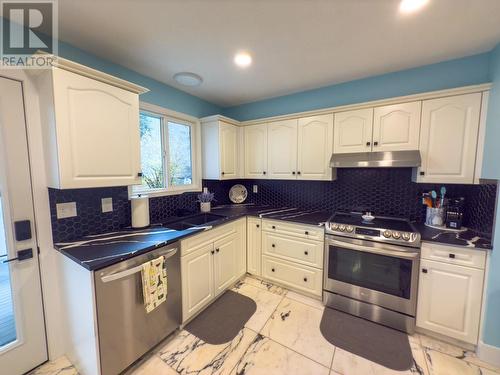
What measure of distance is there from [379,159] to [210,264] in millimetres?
2076

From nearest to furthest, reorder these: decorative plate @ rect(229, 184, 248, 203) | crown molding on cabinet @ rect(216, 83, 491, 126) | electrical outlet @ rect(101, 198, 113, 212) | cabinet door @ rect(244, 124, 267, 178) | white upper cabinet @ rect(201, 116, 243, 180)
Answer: crown molding on cabinet @ rect(216, 83, 491, 126) → electrical outlet @ rect(101, 198, 113, 212) → white upper cabinet @ rect(201, 116, 243, 180) → cabinet door @ rect(244, 124, 267, 178) → decorative plate @ rect(229, 184, 248, 203)

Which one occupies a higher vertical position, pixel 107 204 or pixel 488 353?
pixel 107 204

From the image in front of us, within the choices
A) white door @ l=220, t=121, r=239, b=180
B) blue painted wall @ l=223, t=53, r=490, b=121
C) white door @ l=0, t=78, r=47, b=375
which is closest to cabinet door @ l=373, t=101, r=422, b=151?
blue painted wall @ l=223, t=53, r=490, b=121

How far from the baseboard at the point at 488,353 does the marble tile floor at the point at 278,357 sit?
0.04 metres

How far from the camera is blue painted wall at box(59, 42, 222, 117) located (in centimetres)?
171

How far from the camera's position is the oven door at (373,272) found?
1.82 meters

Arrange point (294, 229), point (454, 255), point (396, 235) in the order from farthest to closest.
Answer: point (294, 229) < point (396, 235) < point (454, 255)

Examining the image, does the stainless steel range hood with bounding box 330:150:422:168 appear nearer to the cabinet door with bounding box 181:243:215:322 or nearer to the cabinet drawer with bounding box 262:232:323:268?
the cabinet drawer with bounding box 262:232:323:268

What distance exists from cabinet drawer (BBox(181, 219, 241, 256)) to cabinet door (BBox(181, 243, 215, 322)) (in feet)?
0.18

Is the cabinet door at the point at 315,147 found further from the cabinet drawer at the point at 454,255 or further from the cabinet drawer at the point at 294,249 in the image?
the cabinet drawer at the point at 454,255

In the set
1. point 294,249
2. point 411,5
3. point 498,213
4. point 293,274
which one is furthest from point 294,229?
point 411,5

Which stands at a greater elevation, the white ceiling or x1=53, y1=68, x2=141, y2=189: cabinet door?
the white ceiling

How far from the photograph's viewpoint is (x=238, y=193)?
3.46 m

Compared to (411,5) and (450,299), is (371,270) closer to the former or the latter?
(450,299)
